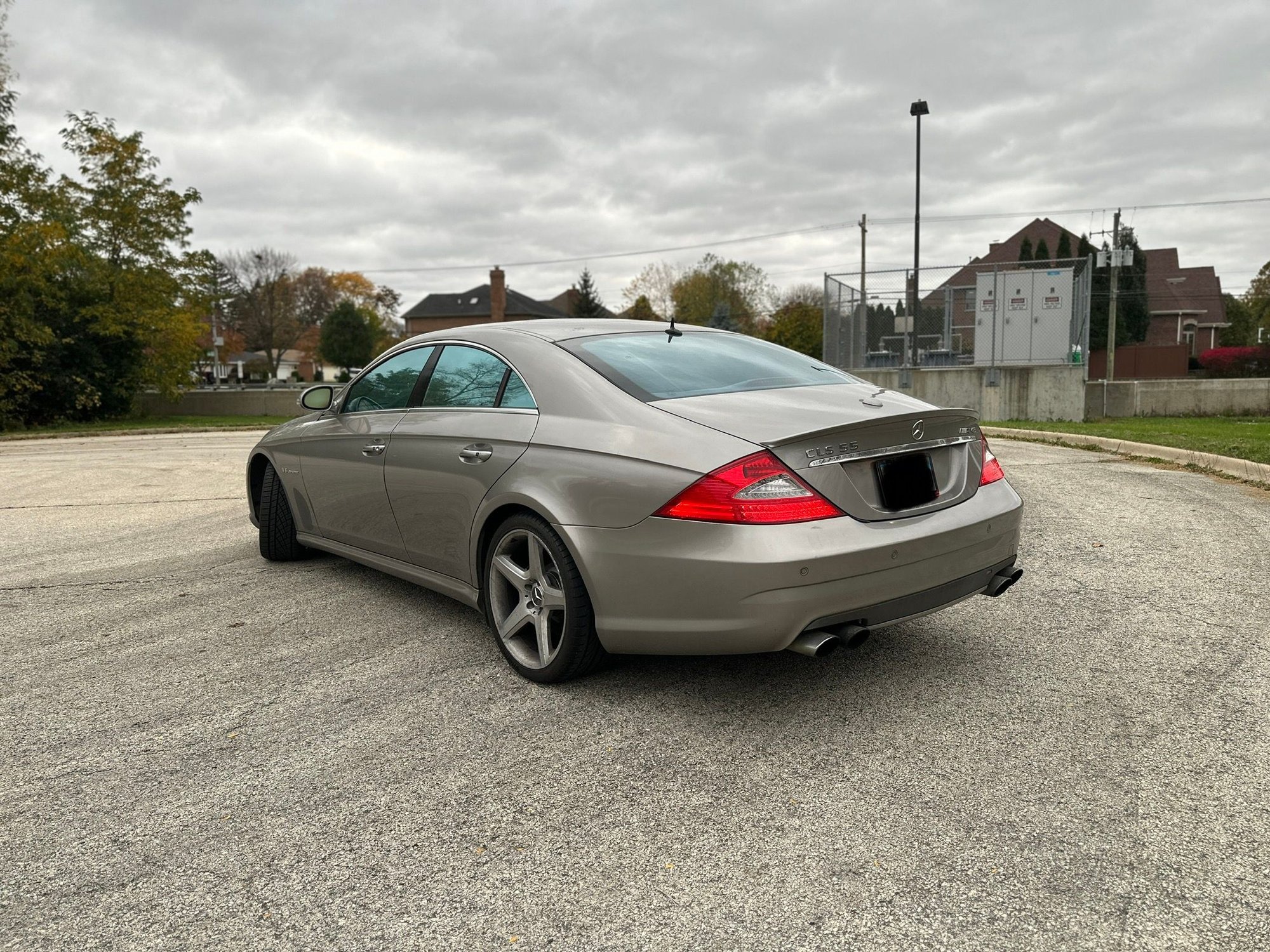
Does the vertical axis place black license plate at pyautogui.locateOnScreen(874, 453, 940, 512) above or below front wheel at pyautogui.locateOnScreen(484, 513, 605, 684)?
above

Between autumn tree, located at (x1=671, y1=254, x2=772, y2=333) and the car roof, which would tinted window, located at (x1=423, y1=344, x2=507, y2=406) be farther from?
autumn tree, located at (x1=671, y1=254, x2=772, y2=333)

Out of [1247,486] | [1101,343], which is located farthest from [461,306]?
[1247,486]

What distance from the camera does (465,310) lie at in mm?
95562

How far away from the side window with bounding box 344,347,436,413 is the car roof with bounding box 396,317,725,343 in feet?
0.58

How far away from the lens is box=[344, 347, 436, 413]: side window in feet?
16.3

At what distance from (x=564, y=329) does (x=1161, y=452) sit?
31.4 feet

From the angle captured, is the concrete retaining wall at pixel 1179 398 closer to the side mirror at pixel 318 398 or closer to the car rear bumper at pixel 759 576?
the side mirror at pixel 318 398

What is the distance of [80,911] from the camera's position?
2330 mm

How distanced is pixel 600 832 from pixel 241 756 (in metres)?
1.35

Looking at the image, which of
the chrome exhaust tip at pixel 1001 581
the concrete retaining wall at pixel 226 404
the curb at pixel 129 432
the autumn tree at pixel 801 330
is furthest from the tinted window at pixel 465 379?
the autumn tree at pixel 801 330

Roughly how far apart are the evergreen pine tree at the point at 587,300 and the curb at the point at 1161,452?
197 feet

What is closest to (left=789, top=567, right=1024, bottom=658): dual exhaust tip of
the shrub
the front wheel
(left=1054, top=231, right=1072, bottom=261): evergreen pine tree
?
the front wheel

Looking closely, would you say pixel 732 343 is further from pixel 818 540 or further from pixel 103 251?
pixel 103 251

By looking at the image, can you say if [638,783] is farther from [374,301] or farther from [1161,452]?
[374,301]
